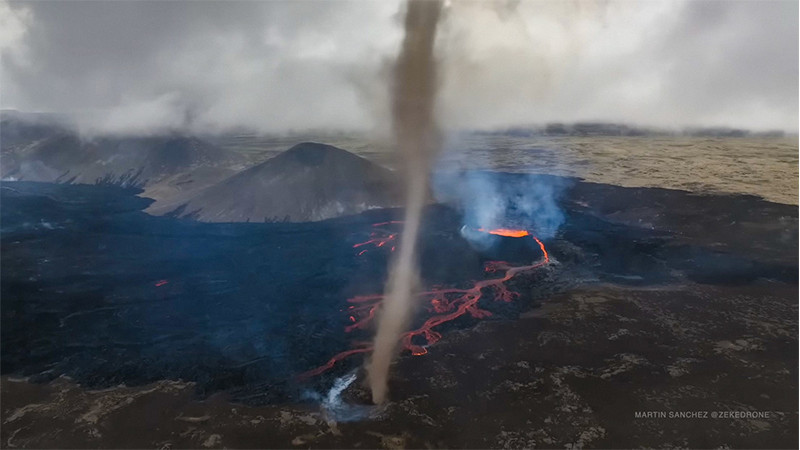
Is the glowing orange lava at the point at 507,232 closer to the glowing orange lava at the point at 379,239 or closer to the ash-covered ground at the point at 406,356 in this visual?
the ash-covered ground at the point at 406,356

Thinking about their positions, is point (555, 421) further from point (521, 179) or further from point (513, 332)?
point (521, 179)

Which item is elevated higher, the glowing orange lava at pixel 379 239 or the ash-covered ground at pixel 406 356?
the glowing orange lava at pixel 379 239

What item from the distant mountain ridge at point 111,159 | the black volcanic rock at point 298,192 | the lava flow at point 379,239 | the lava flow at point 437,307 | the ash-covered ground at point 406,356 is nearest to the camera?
the ash-covered ground at point 406,356

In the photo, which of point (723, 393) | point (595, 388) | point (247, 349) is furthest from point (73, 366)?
point (723, 393)

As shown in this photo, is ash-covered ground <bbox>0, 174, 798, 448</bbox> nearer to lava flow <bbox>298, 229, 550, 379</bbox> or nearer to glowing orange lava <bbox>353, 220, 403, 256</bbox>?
lava flow <bbox>298, 229, 550, 379</bbox>

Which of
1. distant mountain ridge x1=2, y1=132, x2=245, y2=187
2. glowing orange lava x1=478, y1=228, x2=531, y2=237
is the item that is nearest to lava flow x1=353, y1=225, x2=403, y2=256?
glowing orange lava x1=478, y1=228, x2=531, y2=237

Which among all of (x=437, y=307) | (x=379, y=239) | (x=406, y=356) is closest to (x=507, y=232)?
(x=379, y=239)

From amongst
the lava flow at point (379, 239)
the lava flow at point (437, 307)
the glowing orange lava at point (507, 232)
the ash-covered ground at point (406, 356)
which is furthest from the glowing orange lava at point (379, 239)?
the lava flow at point (437, 307)
